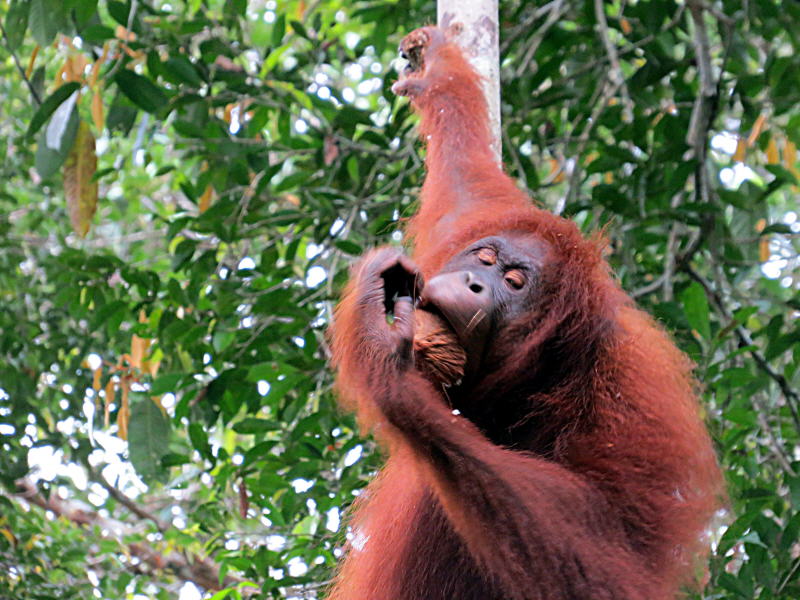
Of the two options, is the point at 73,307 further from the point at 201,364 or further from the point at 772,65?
the point at 772,65

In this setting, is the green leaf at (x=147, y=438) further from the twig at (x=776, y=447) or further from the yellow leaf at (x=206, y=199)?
the twig at (x=776, y=447)

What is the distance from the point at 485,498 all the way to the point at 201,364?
9.10 ft

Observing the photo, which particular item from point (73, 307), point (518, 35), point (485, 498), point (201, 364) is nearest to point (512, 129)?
point (518, 35)

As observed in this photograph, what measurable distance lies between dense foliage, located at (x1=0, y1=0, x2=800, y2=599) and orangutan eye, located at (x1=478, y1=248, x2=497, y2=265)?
4.11 ft

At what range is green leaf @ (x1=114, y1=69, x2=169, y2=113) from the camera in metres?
4.48

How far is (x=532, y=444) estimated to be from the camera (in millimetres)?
2717

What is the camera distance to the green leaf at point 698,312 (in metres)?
4.31

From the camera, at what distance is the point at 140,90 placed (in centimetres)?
453

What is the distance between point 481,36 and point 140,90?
184 centimetres

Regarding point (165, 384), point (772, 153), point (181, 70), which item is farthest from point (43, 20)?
point (772, 153)

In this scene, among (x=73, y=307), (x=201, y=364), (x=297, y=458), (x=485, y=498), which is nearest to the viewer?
(x=485, y=498)

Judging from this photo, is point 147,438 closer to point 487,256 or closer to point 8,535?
point 8,535

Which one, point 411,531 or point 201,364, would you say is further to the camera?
point 201,364

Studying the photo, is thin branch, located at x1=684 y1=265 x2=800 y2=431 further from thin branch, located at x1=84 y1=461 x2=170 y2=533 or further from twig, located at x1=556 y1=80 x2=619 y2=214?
thin branch, located at x1=84 y1=461 x2=170 y2=533
